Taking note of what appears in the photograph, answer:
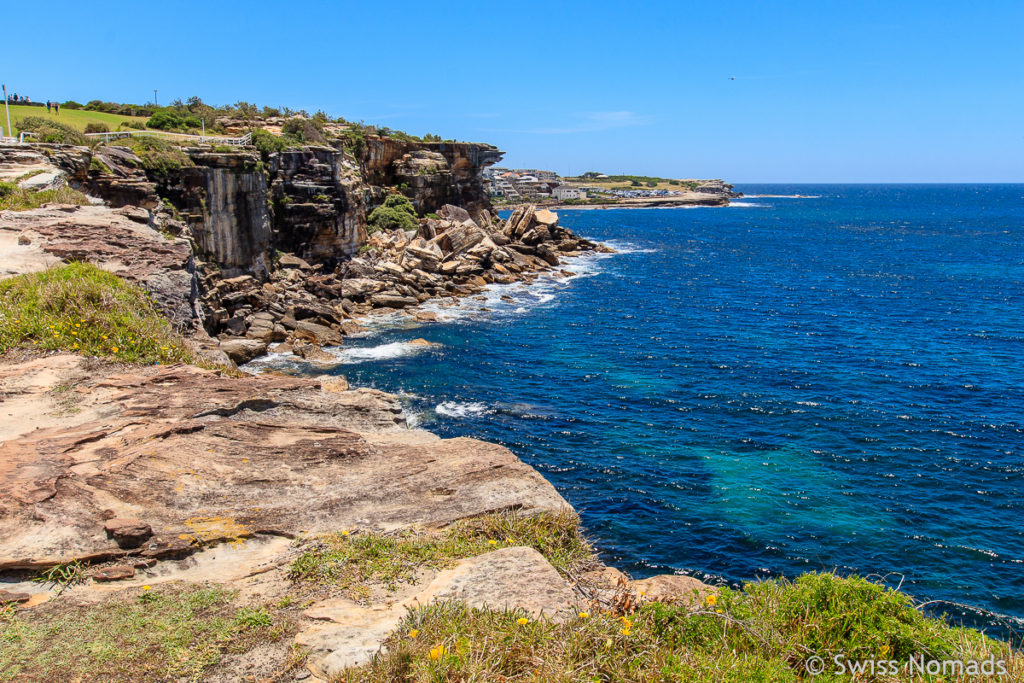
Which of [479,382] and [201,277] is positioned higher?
[201,277]

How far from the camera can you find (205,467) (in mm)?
9805

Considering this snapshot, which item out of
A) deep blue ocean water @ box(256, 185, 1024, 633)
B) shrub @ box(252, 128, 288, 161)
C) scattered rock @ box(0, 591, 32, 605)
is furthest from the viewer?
shrub @ box(252, 128, 288, 161)

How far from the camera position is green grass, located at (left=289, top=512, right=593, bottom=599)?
7.91 metres

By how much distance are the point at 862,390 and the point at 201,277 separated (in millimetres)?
37151

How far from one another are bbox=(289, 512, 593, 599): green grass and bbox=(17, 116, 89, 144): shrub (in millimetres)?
37573

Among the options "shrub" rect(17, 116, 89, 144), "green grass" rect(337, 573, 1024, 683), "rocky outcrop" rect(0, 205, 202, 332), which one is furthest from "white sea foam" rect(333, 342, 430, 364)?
"green grass" rect(337, 573, 1024, 683)

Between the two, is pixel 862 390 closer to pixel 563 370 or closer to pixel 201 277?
pixel 563 370

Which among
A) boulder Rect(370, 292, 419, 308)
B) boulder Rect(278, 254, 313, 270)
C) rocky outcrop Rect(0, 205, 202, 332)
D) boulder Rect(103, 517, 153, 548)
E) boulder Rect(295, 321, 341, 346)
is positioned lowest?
boulder Rect(295, 321, 341, 346)

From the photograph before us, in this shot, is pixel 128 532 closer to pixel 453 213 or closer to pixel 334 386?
pixel 334 386

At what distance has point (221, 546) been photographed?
27.9ft

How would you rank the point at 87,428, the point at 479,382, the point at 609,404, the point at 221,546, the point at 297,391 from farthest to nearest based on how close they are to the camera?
the point at 479,382 < the point at 609,404 < the point at 297,391 < the point at 87,428 < the point at 221,546

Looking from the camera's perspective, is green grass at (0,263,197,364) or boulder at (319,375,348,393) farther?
boulder at (319,375,348,393)

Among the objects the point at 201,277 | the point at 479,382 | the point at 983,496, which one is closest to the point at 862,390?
the point at 983,496

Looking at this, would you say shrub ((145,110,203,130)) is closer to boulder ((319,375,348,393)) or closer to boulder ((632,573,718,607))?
boulder ((319,375,348,393))
